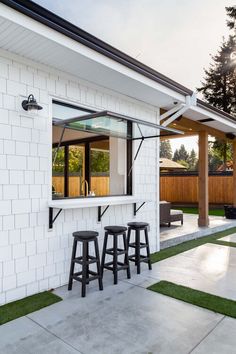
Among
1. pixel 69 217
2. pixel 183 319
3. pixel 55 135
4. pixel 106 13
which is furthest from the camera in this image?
pixel 106 13

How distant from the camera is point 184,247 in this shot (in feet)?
20.0

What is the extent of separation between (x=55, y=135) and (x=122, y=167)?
1375 millimetres

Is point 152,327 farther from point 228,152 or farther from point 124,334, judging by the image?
point 228,152

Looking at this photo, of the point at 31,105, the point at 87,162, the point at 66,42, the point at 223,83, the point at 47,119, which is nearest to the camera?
the point at 66,42

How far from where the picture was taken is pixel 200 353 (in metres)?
2.38

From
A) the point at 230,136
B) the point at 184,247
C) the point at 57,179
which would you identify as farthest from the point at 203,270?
the point at 230,136

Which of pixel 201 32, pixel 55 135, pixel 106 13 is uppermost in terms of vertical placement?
pixel 201 32

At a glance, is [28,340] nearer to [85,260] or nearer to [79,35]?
[85,260]

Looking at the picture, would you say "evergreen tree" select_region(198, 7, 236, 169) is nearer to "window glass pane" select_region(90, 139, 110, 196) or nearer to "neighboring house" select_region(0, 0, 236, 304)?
"window glass pane" select_region(90, 139, 110, 196)

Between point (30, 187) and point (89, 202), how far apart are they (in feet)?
2.89

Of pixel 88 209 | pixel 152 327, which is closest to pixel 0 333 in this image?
pixel 152 327

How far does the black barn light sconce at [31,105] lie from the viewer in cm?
341

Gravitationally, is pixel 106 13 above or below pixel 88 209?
above

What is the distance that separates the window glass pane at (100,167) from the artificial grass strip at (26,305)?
2.42 m
